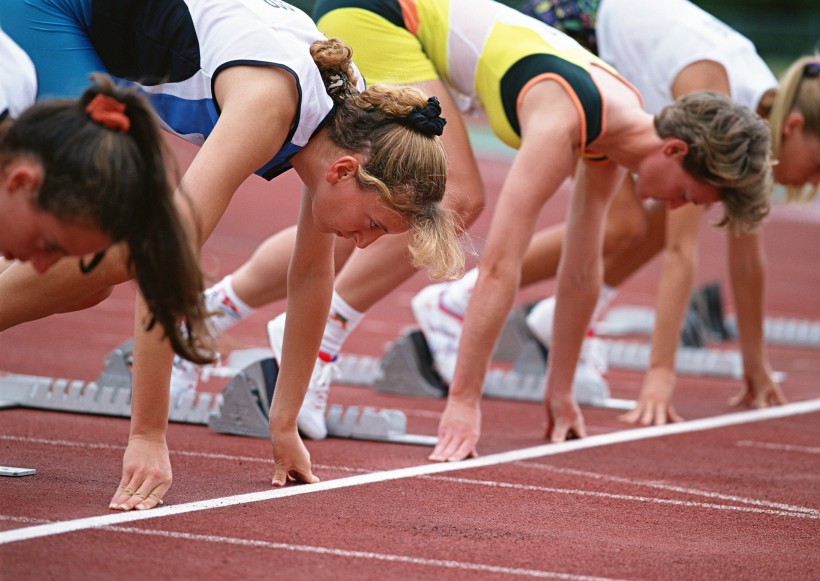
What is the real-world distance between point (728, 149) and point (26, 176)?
296cm

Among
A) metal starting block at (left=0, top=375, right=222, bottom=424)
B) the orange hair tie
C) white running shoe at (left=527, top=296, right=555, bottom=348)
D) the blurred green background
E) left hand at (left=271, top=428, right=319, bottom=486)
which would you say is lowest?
the blurred green background

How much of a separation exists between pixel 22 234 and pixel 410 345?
380 cm

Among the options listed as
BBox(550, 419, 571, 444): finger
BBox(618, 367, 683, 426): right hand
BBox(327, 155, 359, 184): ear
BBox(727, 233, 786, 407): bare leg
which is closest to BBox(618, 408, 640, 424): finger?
BBox(618, 367, 683, 426): right hand

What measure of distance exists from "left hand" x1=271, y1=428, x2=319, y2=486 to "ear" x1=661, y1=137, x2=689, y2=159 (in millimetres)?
1970

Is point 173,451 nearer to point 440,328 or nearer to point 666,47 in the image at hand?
point 440,328

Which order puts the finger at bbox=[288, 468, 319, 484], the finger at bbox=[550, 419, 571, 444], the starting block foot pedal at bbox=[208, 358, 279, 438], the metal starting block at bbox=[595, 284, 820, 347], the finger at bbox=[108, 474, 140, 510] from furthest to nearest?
the metal starting block at bbox=[595, 284, 820, 347] → the finger at bbox=[550, 419, 571, 444] → the starting block foot pedal at bbox=[208, 358, 279, 438] → the finger at bbox=[288, 468, 319, 484] → the finger at bbox=[108, 474, 140, 510]

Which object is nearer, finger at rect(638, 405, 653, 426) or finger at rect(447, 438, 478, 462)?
finger at rect(447, 438, 478, 462)

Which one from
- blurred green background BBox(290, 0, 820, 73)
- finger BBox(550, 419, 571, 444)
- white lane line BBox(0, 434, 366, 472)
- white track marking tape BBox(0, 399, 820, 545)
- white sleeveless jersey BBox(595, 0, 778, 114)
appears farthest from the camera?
blurred green background BBox(290, 0, 820, 73)

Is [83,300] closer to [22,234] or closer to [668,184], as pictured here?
[22,234]

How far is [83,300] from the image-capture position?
13.5ft

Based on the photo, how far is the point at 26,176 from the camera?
2.94 m

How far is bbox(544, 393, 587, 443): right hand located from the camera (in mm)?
5477

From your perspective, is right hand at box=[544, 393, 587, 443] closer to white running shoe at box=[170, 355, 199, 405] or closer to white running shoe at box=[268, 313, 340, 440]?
white running shoe at box=[268, 313, 340, 440]

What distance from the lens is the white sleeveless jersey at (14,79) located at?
11.1ft
